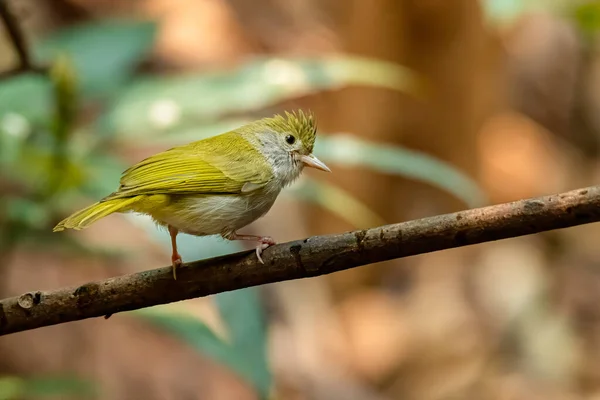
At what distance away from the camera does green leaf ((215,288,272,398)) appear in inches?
93.8

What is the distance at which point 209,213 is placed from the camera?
2150 millimetres

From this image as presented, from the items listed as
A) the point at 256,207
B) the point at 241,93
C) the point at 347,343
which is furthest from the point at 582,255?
the point at 256,207

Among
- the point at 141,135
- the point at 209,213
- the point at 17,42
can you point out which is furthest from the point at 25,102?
the point at 209,213

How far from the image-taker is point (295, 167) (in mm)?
2492

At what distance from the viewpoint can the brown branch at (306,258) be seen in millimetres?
1633

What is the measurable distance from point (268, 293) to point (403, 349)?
4.06 feet

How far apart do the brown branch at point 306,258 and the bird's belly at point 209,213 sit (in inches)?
5.8

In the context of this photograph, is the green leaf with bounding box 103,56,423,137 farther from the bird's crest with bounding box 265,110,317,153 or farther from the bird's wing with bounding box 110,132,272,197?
the bird's wing with bounding box 110,132,272,197

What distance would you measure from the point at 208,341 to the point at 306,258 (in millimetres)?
804

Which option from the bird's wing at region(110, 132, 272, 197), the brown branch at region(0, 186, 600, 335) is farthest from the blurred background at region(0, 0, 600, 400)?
the brown branch at region(0, 186, 600, 335)

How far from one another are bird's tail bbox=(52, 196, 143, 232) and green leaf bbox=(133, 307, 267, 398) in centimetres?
63

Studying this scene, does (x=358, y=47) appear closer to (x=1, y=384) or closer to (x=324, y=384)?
(x=324, y=384)

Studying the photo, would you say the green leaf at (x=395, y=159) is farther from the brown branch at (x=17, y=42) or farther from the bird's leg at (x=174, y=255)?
the brown branch at (x=17, y=42)

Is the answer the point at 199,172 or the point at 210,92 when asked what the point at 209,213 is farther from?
the point at 210,92
